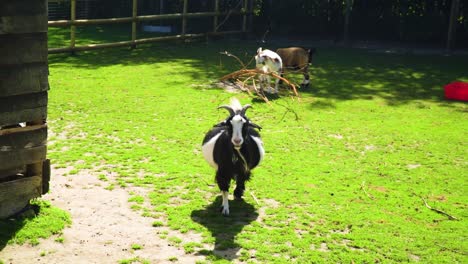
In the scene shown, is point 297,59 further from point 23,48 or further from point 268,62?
point 23,48

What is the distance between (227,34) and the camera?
23172 millimetres

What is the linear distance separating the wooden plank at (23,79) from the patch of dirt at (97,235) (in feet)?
5.12

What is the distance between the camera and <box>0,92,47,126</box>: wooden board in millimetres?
7086

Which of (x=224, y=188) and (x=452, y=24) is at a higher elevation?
(x=452, y=24)

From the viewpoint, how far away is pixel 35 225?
7305mm

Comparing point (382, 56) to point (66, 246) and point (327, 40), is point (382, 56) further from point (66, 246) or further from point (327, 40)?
point (66, 246)

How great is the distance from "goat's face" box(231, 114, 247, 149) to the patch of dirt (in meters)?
1.29

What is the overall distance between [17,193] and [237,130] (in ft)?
8.35

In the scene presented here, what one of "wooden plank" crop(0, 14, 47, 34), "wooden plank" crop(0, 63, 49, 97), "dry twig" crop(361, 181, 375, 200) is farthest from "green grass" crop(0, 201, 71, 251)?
"dry twig" crop(361, 181, 375, 200)

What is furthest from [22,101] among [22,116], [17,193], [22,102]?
[17,193]

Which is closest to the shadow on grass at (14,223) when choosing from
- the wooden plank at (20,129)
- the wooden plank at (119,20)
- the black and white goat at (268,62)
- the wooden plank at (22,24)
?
the wooden plank at (20,129)

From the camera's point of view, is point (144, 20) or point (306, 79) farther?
point (144, 20)

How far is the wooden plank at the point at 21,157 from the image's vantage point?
7.21 metres

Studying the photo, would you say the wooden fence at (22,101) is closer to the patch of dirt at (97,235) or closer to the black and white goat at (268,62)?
the patch of dirt at (97,235)
